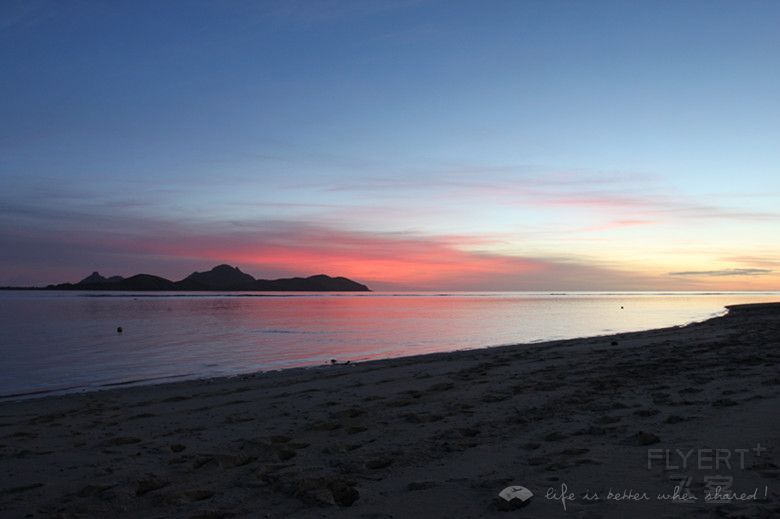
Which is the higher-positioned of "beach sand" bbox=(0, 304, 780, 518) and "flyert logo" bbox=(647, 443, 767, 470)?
"flyert logo" bbox=(647, 443, 767, 470)

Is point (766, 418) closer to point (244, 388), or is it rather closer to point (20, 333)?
point (244, 388)

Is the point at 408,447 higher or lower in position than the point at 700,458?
lower

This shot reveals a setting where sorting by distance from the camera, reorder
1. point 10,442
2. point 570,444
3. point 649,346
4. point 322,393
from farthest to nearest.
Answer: point 649,346 → point 322,393 → point 10,442 → point 570,444

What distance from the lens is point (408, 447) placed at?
710cm

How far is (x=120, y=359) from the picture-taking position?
20.8 metres

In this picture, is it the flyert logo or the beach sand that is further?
the flyert logo

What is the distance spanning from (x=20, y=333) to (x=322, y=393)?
89.4 ft

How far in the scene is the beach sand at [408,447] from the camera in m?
5.14

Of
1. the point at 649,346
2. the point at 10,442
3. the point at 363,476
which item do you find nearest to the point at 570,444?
the point at 363,476

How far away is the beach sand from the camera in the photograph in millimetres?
5141

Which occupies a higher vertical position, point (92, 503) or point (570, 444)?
point (570, 444)

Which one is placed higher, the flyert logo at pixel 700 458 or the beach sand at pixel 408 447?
the flyert logo at pixel 700 458

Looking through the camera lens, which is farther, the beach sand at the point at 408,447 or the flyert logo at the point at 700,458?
the flyert logo at the point at 700,458

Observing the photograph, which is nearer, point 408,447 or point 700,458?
point 700,458
